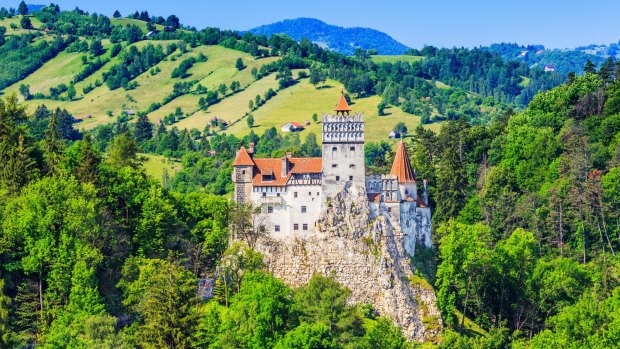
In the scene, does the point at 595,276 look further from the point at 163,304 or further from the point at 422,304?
the point at 163,304

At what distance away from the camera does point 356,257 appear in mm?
89812

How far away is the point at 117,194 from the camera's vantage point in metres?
87.8

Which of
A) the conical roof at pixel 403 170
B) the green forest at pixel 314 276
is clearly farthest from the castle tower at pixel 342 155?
the green forest at pixel 314 276

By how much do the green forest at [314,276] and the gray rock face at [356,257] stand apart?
1.91 m

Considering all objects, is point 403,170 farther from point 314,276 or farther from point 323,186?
point 314,276

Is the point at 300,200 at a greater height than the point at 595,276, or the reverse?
the point at 300,200

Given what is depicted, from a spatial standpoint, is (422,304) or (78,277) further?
(422,304)

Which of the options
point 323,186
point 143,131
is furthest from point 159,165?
point 323,186

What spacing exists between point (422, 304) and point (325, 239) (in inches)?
429

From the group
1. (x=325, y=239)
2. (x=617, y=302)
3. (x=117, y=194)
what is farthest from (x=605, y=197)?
(x=117, y=194)

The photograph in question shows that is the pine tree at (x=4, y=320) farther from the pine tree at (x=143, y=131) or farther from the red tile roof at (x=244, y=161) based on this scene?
the pine tree at (x=143, y=131)

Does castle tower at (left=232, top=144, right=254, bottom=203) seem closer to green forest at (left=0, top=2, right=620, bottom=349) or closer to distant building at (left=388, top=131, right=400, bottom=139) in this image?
green forest at (left=0, top=2, right=620, bottom=349)

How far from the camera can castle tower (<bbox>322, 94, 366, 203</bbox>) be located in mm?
89438

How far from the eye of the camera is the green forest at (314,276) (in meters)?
75.2
